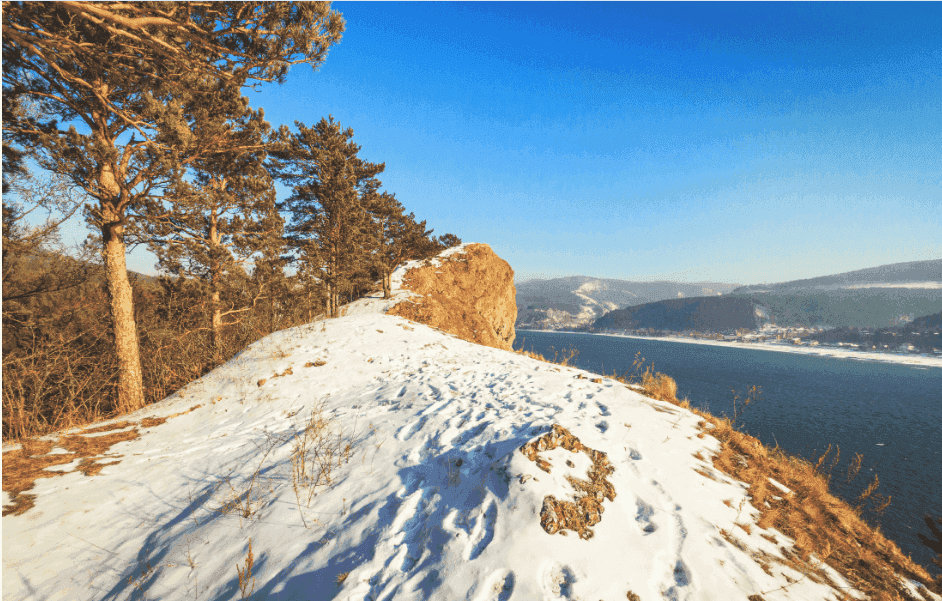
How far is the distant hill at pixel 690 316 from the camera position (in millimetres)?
136875

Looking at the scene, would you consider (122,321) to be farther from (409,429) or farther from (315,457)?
(409,429)

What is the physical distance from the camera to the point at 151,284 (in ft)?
39.2

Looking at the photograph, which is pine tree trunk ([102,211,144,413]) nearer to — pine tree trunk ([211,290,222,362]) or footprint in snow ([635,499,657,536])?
pine tree trunk ([211,290,222,362])

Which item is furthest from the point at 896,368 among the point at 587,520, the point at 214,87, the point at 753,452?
the point at 214,87

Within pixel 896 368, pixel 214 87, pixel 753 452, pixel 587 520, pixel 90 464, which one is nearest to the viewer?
pixel 587 520

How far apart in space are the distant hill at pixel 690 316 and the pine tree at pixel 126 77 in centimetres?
16500

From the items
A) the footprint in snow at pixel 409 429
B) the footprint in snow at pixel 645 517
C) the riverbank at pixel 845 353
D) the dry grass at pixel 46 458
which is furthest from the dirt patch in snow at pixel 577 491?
the riverbank at pixel 845 353

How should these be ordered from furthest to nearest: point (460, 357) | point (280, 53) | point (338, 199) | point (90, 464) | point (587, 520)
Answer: point (338, 199) < point (460, 357) < point (280, 53) < point (90, 464) < point (587, 520)

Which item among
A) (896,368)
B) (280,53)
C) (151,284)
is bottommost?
(896,368)

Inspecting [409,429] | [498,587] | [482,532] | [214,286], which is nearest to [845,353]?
[409,429]

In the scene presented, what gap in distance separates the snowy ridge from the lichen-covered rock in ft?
38.5

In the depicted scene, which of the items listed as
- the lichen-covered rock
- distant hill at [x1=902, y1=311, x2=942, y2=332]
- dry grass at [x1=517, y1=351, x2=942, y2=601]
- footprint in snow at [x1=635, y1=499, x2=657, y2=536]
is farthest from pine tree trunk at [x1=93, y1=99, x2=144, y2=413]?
distant hill at [x1=902, y1=311, x2=942, y2=332]

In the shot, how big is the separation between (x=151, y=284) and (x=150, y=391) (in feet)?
21.0

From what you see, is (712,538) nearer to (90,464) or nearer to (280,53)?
(90,464)
